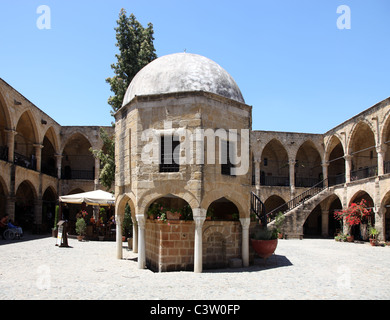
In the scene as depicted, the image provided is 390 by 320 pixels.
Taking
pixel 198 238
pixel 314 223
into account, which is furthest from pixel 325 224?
pixel 198 238

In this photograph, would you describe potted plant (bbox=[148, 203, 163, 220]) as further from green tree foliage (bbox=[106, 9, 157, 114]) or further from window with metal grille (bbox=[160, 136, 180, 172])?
green tree foliage (bbox=[106, 9, 157, 114])

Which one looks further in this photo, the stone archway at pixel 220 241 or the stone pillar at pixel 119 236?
the stone pillar at pixel 119 236

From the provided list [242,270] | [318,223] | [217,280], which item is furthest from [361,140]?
[217,280]

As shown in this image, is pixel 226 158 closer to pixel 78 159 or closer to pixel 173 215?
pixel 173 215

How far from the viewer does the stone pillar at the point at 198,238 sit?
9.32 metres

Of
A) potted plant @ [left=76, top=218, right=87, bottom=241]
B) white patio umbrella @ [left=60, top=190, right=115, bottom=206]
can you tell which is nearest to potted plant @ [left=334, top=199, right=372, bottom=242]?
white patio umbrella @ [left=60, top=190, right=115, bottom=206]

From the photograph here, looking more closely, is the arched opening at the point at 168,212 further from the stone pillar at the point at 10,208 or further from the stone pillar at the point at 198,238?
the stone pillar at the point at 10,208

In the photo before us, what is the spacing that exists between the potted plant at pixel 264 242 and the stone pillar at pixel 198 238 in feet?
7.07

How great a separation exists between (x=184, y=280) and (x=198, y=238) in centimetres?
137

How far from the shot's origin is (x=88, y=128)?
26672 millimetres

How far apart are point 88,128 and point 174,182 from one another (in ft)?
61.6

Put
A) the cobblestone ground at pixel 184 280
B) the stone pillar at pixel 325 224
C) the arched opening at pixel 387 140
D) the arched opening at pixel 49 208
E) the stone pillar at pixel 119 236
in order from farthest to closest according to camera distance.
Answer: the arched opening at pixel 49 208 → the stone pillar at pixel 325 224 → the arched opening at pixel 387 140 → the stone pillar at pixel 119 236 → the cobblestone ground at pixel 184 280

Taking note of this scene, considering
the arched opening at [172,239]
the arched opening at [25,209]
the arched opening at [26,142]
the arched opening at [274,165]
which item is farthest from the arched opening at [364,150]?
the arched opening at [25,209]
